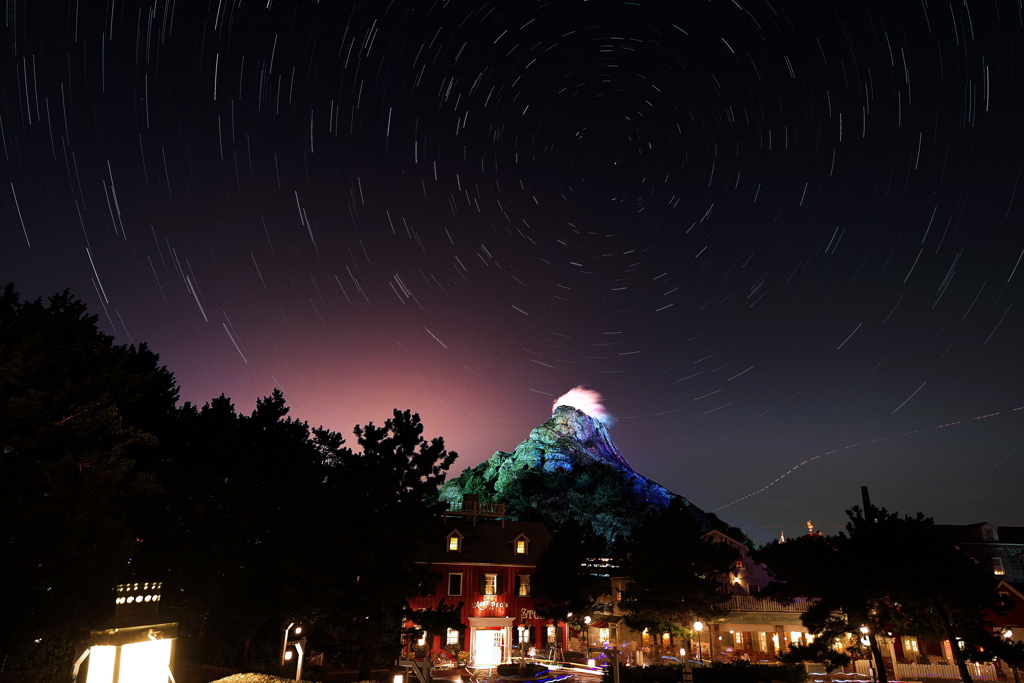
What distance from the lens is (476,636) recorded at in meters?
41.0

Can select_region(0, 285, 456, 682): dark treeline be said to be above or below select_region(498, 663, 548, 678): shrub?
above

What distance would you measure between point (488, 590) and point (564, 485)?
3857 inches

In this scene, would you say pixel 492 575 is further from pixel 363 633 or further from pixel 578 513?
pixel 578 513

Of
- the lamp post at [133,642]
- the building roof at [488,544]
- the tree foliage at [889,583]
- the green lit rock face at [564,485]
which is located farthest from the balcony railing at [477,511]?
the green lit rock face at [564,485]

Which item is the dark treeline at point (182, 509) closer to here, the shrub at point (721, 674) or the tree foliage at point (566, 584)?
the shrub at point (721, 674)

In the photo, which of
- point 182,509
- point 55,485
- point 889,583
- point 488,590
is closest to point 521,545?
point 488,590

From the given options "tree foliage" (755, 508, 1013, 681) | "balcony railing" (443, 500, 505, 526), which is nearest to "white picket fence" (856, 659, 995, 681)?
"tree foliage" (755, 508, 1013, 681)

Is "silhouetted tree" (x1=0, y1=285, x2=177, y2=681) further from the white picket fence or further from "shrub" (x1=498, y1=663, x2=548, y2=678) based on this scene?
the white picket fence

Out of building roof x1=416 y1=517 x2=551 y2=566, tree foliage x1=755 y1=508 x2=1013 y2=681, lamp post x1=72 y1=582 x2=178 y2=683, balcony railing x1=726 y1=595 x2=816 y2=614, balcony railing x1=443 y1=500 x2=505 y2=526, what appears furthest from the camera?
balcony railing x1=443 y1=500 x2=505 y2=526

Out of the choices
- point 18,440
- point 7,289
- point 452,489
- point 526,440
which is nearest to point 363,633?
point 18,440

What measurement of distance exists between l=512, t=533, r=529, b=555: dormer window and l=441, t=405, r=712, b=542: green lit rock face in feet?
236

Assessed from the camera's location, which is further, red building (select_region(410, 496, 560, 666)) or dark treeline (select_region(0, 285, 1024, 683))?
red building (select_region(410, 496, 560, 666))

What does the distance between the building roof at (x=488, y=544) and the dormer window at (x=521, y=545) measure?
3.1 inches

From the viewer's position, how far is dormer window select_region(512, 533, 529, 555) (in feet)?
152
